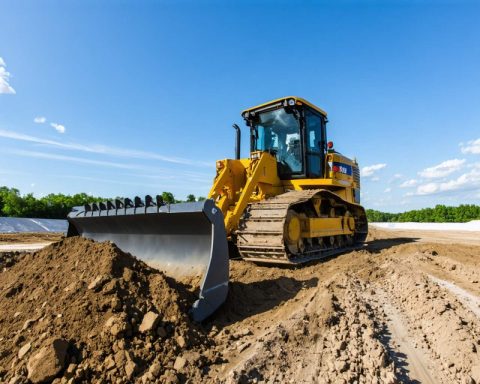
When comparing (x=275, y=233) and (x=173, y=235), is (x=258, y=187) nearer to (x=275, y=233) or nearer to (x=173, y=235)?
(x=275, y=233)

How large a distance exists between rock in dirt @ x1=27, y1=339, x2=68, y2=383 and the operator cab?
18.3 ft

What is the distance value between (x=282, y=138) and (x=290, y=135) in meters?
0.21

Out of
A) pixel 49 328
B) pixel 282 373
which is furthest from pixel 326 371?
pixel 49 328

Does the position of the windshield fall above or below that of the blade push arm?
above

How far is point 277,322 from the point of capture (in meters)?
3.07

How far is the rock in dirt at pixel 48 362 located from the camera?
7.13 ft

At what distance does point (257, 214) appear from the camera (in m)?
5.65

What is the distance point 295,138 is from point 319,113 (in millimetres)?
1191

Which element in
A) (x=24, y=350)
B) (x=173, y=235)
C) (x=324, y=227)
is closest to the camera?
(x=24, y=350)

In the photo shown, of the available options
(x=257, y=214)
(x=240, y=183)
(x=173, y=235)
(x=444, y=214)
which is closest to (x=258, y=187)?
(x=240, y=183)

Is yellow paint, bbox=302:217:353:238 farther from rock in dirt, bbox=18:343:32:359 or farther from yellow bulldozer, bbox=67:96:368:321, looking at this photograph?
rock in dirt, bbox=18:343:32:359

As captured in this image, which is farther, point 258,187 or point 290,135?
point 290,135

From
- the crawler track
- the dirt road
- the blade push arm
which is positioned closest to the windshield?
the blade push arm

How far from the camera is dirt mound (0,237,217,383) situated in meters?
2.25
